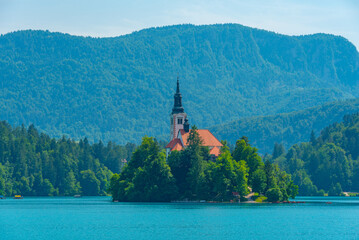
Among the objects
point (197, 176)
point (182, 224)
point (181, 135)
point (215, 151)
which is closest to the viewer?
point (182, 224)

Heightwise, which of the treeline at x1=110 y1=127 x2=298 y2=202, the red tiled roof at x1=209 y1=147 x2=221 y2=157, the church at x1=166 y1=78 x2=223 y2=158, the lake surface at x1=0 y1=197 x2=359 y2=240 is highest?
the church at x1=166 y1=78 x2=223 y2=158

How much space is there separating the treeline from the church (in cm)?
939

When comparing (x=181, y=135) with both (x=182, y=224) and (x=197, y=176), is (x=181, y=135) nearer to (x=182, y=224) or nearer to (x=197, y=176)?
(x=197, y=176)

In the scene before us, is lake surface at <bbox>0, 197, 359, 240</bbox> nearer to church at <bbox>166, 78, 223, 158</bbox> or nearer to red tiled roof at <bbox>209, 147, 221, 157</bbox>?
red tiled roof at <bbox>209, 147, 221, 157</bbox>

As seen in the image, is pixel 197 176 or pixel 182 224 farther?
pixel 197 176

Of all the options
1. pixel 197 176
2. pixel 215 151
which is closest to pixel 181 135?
pixel 215 151

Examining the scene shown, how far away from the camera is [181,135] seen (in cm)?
18212

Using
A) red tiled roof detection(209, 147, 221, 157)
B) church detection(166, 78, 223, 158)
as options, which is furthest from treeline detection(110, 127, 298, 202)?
church detection(166, 78, 223, 158)

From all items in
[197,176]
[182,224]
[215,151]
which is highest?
[215,151]

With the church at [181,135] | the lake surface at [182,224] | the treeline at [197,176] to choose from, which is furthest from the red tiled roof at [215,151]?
the lake surface at [182,224]

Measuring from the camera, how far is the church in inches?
7052

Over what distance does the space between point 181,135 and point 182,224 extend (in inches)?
3203

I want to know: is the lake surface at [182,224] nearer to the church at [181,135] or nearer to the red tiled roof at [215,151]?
the red tiled roof at [215,151]

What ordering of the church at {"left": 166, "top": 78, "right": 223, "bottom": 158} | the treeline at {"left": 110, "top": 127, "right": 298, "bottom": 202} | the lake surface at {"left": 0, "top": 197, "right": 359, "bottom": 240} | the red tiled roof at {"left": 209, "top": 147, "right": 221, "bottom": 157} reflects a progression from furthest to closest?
the church at {"left": 166, "top": 78, "right": 223, "bottom": 158} → the red tiled roof at {"left": 209, "top": 147, "right": 221, "bottom": 157} → the treeline at {"left": 110, "top": 127, "right": 298, "bottom": 202} → the lake surface at {"left": 0, "top": 197, "right": 359, "bottom": 240}
